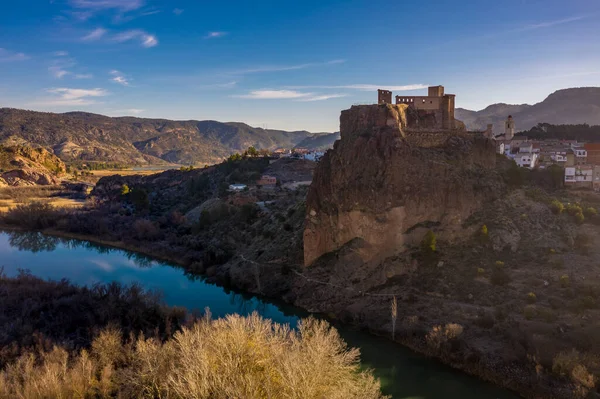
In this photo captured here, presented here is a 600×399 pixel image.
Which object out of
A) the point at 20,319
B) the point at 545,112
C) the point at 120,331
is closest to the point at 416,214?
the point at 120,331

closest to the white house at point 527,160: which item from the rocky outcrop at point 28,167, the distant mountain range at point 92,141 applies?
the rocky outcrop at point 28,167

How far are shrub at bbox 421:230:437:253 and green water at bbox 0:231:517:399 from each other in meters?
7.08

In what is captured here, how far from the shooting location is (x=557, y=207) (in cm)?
2989

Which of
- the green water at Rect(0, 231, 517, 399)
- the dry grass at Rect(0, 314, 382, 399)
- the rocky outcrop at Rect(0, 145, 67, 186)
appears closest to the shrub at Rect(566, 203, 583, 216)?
the green water at Rect(0, 231, 517, 399)

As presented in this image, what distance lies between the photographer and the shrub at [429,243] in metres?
27.4

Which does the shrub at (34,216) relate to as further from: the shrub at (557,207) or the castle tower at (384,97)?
the shrub at (557,207)

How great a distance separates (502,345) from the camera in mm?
20234

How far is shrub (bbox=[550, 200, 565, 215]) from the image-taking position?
1169 inches

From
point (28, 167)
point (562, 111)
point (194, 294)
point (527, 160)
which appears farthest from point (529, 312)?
point (562, 111)

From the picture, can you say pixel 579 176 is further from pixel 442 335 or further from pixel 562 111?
pixel 562 111

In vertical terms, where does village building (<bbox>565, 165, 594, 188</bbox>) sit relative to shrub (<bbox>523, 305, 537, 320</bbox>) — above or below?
above

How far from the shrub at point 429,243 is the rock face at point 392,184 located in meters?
1.37

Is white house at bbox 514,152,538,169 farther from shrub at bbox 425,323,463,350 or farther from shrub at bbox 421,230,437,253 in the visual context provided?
shrub at bbox 425,323,463,350

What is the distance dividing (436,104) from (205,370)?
1052 inches
